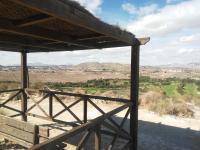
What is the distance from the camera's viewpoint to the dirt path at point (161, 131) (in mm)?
8305

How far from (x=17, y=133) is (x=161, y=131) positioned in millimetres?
6792

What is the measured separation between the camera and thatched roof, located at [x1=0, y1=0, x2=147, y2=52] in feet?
9.93

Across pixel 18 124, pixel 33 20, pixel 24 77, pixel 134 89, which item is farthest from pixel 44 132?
pixel 24 77

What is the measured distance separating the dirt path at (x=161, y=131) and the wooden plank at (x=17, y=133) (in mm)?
1890

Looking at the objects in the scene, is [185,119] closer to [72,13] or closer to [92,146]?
[92,146]

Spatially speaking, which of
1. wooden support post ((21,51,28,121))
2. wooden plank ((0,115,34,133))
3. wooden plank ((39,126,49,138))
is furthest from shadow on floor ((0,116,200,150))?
wooden plank ((39,126,49,138))

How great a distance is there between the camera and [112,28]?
15.1ft

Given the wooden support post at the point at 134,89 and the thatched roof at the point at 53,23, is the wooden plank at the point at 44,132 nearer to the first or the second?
the thatched roof at the point at 53,23

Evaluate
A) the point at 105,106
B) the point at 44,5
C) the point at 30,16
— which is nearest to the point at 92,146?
the point at 30,16

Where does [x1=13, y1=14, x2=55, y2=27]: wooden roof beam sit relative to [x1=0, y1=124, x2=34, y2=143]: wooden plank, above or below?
above

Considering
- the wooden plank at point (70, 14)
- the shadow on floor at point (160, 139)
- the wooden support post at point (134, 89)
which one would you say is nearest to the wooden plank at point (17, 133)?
the wooden plank at point (70, 14)

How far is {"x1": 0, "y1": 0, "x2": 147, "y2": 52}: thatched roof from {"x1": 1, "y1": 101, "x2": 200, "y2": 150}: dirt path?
3032 millimetres

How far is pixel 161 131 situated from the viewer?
395 inches

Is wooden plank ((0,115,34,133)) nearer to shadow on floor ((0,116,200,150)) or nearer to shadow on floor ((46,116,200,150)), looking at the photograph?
shadow on floor ((0,116,200,150))
